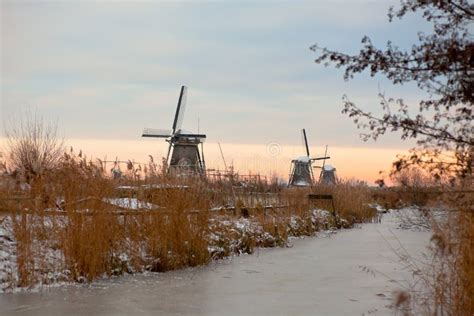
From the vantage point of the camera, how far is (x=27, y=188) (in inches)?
300

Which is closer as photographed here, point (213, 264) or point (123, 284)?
point (123, 284)

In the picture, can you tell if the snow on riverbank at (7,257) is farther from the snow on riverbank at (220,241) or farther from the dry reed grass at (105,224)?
the dry reed grass at (105,224)

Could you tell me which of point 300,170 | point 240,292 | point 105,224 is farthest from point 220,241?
point 300,170

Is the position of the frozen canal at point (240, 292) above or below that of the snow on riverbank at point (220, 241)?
below

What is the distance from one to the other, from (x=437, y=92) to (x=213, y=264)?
6745 mm

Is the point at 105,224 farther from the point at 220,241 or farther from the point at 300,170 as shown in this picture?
the point at 300,170

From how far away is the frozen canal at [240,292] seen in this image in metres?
6.35

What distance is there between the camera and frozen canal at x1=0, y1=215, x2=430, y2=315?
20.8 ft

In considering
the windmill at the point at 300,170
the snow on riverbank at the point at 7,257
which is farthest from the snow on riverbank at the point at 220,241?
the windmill at the point at 300,170

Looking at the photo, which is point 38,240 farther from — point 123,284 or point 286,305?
point 286,305

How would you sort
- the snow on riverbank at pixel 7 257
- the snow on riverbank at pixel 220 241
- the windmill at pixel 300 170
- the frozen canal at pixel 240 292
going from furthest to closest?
the windmill at pixel 300 170 < the snow on riverbank at pixel 220 241 < the snow on riverbank at pixel 7 257 < the frozen canal at pixel 240 292

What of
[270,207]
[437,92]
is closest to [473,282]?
[437,92]

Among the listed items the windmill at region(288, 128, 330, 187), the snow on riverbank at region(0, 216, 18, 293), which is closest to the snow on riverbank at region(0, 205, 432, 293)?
the snow on riverbank at region(0, 216, 18, 293)

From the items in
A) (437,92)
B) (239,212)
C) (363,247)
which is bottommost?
(363,247)
